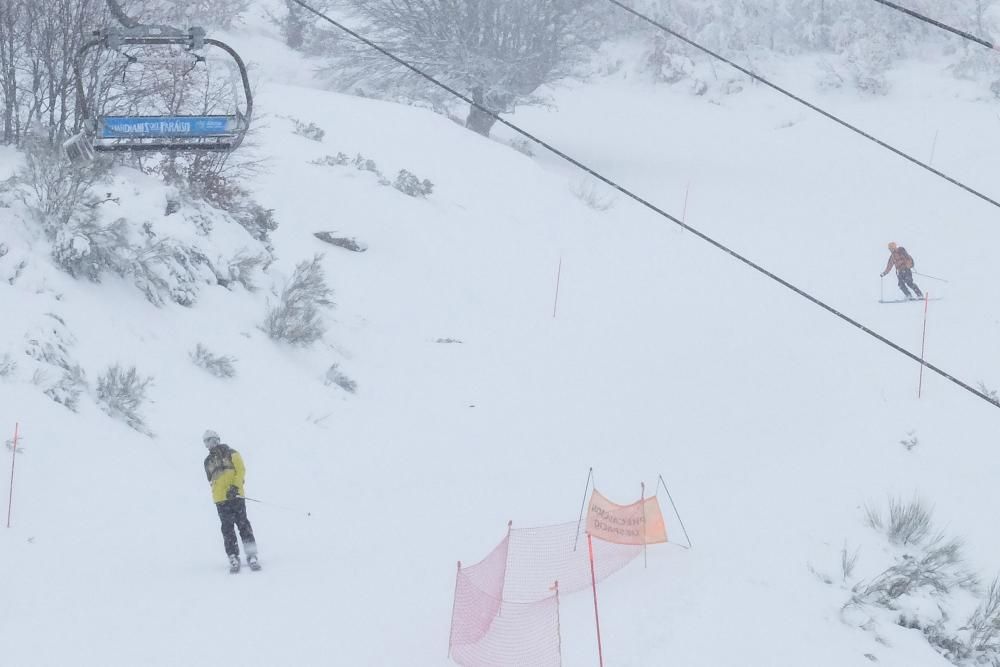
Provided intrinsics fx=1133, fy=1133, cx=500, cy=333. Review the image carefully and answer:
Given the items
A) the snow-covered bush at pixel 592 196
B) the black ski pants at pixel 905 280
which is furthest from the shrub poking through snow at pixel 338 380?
the snow-covered bush at pixel 592 196

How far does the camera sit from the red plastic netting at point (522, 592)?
8875 mm

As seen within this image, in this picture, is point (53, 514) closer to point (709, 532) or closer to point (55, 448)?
point (55, 448)

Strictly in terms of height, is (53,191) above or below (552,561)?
above

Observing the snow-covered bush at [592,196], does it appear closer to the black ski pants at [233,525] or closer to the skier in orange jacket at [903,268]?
the skier in orange jacket at [903,268]

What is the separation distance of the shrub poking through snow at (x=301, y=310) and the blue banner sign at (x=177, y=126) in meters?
4.89

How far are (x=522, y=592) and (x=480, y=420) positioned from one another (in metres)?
6.26

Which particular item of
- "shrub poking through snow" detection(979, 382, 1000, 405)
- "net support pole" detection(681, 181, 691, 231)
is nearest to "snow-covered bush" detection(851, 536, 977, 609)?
"shrub poking through snow" detection(979, 382, 1000, 405)

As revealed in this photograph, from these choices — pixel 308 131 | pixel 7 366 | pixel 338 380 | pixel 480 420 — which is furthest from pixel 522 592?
pixel 308 131

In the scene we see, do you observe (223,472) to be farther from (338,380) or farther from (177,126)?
(338,380)

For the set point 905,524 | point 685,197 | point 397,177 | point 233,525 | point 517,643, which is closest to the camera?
point 517,643

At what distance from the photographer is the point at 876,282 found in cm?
2542

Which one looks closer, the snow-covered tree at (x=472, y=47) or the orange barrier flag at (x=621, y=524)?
the orange barrier flag at (x=621, y=524)

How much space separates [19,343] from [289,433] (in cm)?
346

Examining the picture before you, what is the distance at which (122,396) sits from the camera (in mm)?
12711
